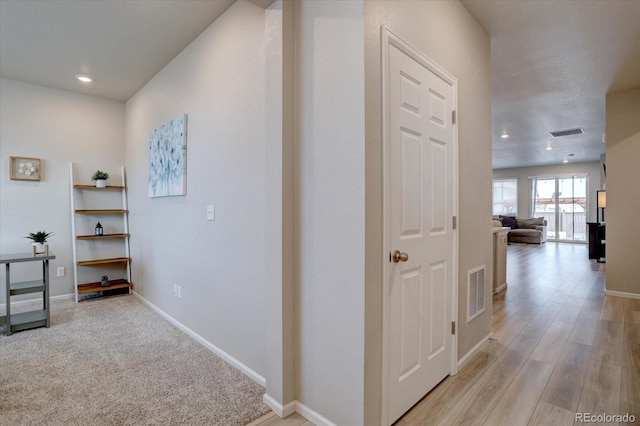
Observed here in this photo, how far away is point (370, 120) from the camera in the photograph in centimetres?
154

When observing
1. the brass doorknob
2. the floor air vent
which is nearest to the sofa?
the floor air vent

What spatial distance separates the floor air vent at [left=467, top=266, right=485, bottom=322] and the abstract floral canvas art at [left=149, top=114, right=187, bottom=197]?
2551mm

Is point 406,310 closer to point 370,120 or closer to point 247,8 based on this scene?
point 370,120

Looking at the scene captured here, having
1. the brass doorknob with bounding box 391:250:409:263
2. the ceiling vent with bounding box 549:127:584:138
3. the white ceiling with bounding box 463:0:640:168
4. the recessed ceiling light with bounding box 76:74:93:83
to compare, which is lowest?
the brass doorknob with bounding box 391:250:409:263

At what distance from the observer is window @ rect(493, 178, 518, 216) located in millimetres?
11523

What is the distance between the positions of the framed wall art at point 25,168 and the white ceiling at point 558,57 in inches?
194

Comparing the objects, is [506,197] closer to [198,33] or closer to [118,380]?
[198,33]

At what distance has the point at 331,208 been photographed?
5.45 feet

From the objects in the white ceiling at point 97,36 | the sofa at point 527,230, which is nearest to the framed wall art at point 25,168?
the white ceiling at point 97,36

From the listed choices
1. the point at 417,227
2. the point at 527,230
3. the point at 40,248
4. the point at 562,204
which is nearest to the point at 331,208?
the point at 417,227

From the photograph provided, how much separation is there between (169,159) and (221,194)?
1099 mm

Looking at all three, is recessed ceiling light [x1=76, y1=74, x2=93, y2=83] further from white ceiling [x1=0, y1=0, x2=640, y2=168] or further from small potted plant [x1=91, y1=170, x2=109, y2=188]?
small potted plant [x1=91, y1=170, x2=109, y2=188]

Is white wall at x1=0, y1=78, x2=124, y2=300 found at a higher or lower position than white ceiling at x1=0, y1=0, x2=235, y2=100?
lower

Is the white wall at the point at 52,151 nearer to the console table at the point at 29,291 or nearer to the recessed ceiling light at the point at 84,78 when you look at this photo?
the recessed ceiling light at the point at 84,78
